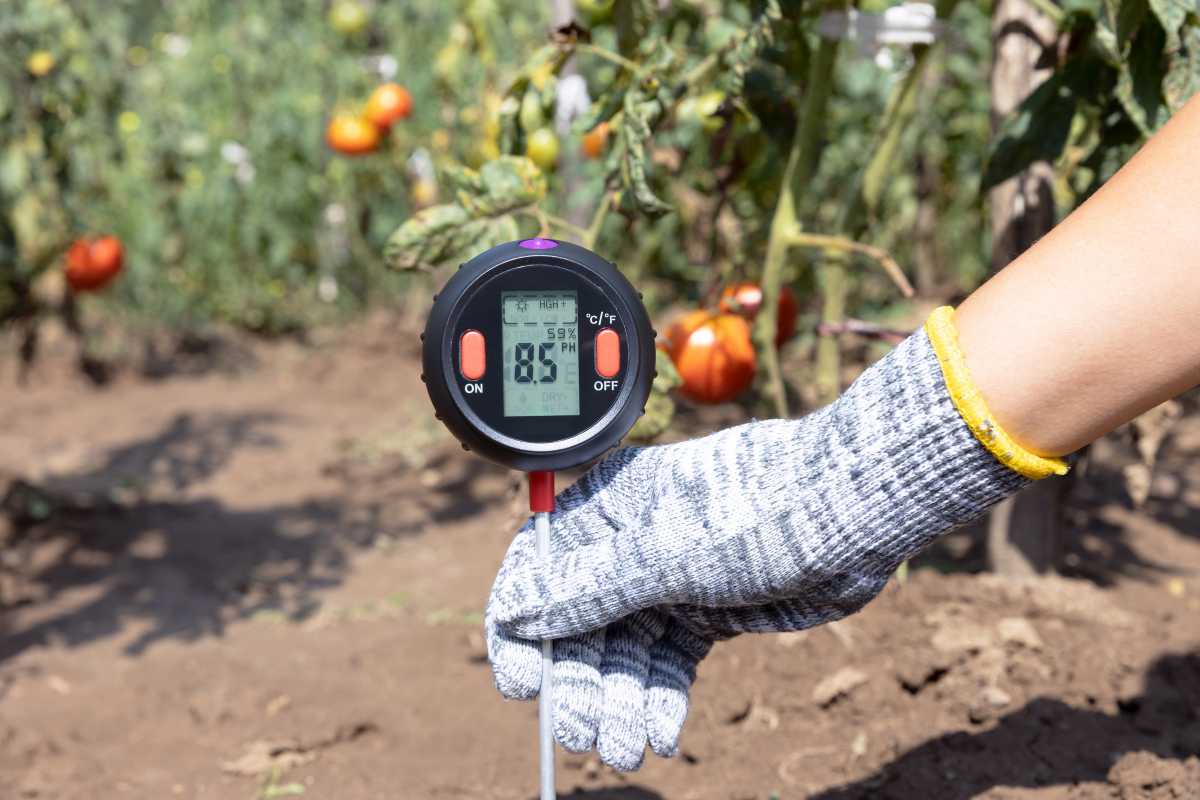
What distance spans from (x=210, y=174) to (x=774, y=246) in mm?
4596

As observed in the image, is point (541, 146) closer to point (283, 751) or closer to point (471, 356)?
point (471, 356)

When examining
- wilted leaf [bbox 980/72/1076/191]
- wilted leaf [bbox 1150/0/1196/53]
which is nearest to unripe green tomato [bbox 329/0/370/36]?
wilted leaf [bbox 980/72/1076/191]

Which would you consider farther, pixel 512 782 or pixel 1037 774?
pixel 512 782

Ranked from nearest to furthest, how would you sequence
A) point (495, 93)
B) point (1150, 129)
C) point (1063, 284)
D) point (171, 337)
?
point (1063, 284), point (1150, 129), point (495, 93), point (171, 337)

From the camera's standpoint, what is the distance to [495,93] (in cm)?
412

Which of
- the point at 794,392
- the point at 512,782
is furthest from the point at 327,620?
the point at 794,392

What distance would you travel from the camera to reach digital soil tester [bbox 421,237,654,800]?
109 centimetres

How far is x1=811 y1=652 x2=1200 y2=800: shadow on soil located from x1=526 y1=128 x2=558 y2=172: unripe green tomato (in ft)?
3.35

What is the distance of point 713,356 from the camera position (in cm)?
183

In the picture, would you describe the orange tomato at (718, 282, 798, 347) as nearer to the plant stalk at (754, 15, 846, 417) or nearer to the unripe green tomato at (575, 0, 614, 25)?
the plant stalk at (754, 15, 846, 417)

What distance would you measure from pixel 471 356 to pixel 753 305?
97 cm

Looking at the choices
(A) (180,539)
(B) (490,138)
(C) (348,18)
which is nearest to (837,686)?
(A) (180,539)

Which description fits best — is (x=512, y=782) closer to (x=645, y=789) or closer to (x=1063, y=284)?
(x=645, y=789)

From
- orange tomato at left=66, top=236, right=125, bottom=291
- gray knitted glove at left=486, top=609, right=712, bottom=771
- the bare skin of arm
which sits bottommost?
orange tomato at left=66, top=236, right=125, bottom=291
